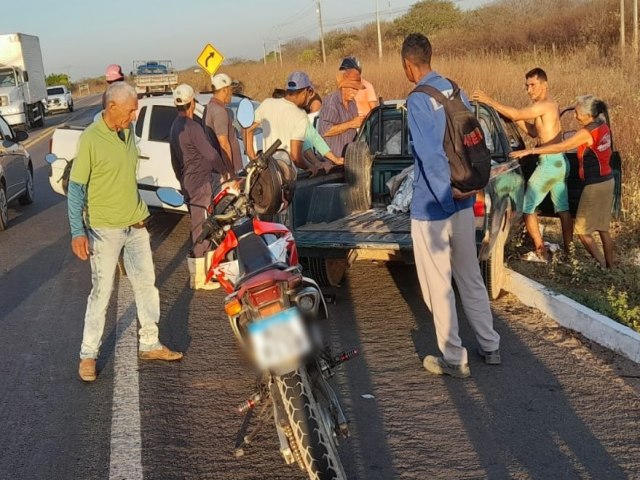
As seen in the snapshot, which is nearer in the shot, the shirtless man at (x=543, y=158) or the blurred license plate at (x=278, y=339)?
the blurred license plate at (x=278, y=339)

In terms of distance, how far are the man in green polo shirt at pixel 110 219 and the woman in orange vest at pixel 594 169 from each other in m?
3.70

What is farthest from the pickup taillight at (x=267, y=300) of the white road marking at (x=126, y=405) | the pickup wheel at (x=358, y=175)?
the pickup wheel at (x=358, y=175)

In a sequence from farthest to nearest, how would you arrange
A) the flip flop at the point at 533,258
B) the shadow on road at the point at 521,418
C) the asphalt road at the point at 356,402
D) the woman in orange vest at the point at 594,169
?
the flip flop at the point at 533,258 < the woman in orange vest at the point at 594,169 < the asphalt road at the point at 356,402 < the shadow on road at the point at 521,418

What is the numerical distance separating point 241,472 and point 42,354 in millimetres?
2605

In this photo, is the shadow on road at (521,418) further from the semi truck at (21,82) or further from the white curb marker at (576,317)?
the semi truck at (21,82)

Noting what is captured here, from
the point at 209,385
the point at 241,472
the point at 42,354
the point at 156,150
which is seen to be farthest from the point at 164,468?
the point at 156,150

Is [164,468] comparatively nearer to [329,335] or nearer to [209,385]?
[209,385]

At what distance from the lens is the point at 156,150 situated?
9.70 metres

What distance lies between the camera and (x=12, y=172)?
11625 mm

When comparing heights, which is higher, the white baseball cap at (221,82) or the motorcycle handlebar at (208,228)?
the white baseball cap at (221,82)

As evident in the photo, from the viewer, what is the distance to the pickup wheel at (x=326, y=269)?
654 centimetres

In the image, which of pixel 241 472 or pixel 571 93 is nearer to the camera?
pixel 241 472

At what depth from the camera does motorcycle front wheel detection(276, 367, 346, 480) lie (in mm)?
3082

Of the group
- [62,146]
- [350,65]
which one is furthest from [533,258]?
[62,146]
